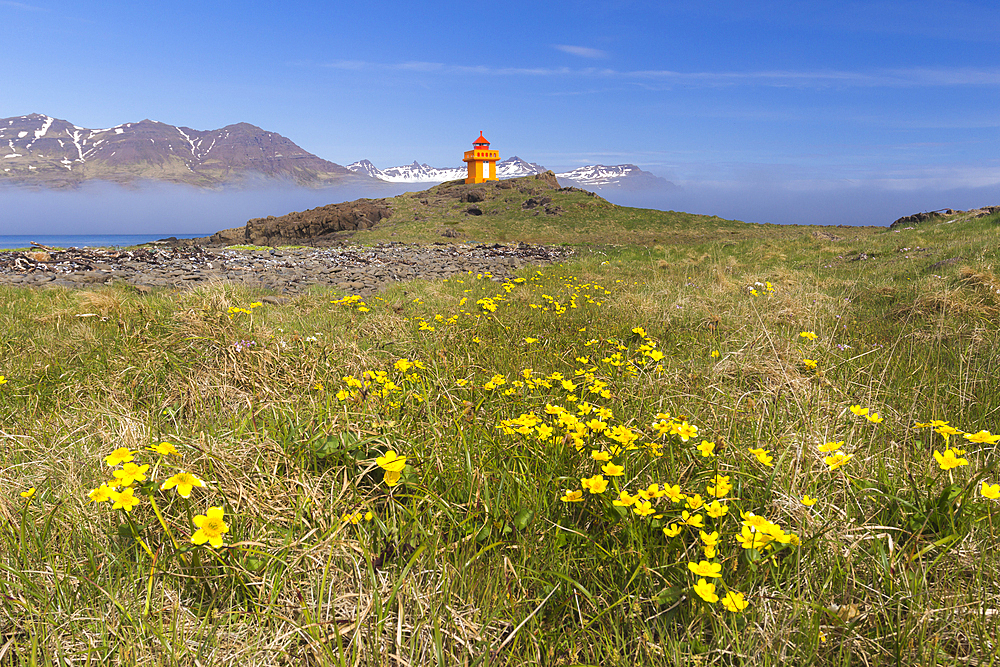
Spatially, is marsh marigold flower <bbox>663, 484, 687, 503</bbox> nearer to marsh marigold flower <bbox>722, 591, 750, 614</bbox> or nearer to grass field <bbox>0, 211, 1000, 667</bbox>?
grass field <bbox>0, 211, 1000, 667</bbox>

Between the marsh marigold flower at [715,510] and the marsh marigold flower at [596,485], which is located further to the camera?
the marsh marigold flower at [596,485]

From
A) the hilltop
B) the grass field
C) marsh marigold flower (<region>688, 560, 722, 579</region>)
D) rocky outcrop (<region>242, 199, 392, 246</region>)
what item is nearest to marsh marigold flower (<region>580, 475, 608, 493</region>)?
the grass field

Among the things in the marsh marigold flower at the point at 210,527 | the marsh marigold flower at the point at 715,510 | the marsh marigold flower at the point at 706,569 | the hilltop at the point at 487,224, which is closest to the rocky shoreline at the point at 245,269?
the marsh marigold flower at the point at 210,527

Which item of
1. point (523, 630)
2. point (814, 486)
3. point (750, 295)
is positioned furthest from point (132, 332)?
point (750, 295)

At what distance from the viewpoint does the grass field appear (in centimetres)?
142

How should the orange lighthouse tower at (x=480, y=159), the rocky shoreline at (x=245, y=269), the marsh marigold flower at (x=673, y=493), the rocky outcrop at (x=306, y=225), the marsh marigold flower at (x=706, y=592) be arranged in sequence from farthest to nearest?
the orange lighthouse tower at (x=480, y=159) → the rocky outcrop at (x=306, y=225) → the rocky shoreline at (x=245, y=269) → the marsh marigold flower at (x=673, y=493) → the marsh marigold flower at (x=706, y=592)

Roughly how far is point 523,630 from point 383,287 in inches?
299

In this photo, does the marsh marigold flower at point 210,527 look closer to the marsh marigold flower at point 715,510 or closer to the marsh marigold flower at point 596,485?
the marsh marigold flower at point 596,485

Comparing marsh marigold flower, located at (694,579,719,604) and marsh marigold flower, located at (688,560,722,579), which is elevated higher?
marsh marigold flower, located at (688,560,722,579)

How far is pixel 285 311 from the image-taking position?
561cm

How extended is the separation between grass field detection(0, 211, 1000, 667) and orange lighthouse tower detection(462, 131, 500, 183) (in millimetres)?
67307

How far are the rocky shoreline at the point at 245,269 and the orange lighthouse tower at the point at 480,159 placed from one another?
56543mm

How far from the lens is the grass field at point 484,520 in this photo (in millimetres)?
1419

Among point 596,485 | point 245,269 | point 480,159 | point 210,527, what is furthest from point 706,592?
point 480,159
